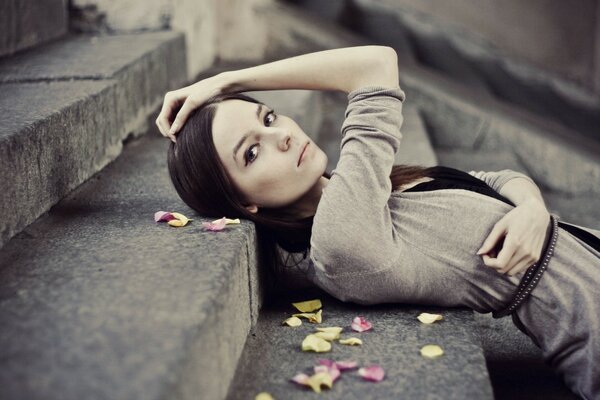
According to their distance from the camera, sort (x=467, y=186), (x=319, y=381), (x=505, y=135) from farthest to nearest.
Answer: (x=505, y=135), (x=467, y=186), (x=319, y=381)

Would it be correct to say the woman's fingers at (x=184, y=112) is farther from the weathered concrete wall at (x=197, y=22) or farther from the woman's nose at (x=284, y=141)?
the weathered concrete wall at (x=197, y=22)

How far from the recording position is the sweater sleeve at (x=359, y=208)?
1816mm

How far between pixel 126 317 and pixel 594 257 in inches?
48.9

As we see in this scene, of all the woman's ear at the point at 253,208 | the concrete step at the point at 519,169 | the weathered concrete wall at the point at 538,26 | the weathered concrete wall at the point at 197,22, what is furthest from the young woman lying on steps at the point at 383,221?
the weathered concrete wall at the point at 538,26

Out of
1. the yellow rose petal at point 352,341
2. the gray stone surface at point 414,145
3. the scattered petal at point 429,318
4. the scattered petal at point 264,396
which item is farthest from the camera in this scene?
the gray stone surface at point 414,145

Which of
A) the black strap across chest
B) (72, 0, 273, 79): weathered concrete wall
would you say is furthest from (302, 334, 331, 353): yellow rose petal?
(72, 0, 273, 79): weathered concrete wall

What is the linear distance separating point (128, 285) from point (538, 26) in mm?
4581

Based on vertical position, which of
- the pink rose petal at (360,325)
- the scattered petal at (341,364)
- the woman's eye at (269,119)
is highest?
the woman's eye at (269,119)

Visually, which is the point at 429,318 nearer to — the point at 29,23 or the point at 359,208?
the point at 359,208

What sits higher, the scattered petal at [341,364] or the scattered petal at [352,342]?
the scattered petal at [341,364]

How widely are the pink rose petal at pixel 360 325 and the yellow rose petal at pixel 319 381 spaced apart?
27 cm

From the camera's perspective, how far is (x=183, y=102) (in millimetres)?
2123

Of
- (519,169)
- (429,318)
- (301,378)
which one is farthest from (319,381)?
(519,169)

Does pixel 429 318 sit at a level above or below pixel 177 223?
below
